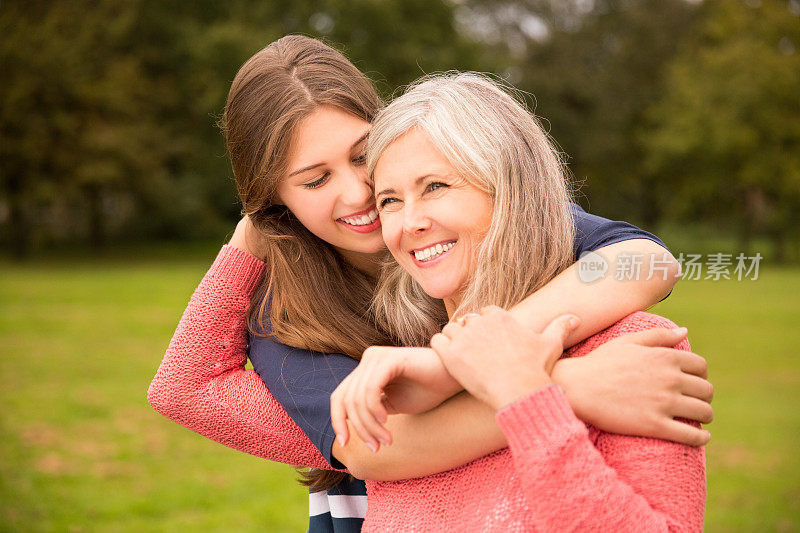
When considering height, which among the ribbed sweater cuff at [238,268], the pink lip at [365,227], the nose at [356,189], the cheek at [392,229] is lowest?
the ribbed sweater cuff at [238,268]

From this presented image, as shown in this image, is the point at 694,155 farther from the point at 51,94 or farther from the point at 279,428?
the point at 279,428

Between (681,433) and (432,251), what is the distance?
767mm

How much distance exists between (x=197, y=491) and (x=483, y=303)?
6.85m

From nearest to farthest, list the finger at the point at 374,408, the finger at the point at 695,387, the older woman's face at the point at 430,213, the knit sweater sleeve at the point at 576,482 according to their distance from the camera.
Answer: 1. the knit sweater sleeve at the point at 576,482
2. the finger at the point at 374,408
3. the finger at the point at 695,387
4. the older woman's face at the point at 430,213

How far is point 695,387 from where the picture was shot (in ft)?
5.72

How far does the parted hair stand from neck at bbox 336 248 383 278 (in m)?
0.75

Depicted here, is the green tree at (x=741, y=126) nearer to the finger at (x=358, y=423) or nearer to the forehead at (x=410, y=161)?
the forehead at (x=410, y=161)

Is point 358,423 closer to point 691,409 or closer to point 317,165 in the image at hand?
point 691,409

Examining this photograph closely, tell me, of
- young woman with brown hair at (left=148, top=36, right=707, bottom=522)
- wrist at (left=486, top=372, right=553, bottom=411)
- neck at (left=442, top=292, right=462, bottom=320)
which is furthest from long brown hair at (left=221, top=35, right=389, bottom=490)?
wrist at (left=486, top=372, right=553, bottom=411)

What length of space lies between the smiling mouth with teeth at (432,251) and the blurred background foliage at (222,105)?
26.1 metres

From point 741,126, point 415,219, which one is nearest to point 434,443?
point 415,219

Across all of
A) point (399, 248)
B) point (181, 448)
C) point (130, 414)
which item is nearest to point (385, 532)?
point (399, 248)

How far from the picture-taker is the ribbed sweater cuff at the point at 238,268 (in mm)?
2609

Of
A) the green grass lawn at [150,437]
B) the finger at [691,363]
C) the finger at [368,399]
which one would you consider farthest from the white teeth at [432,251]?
the green grass lawn at [150,437]
